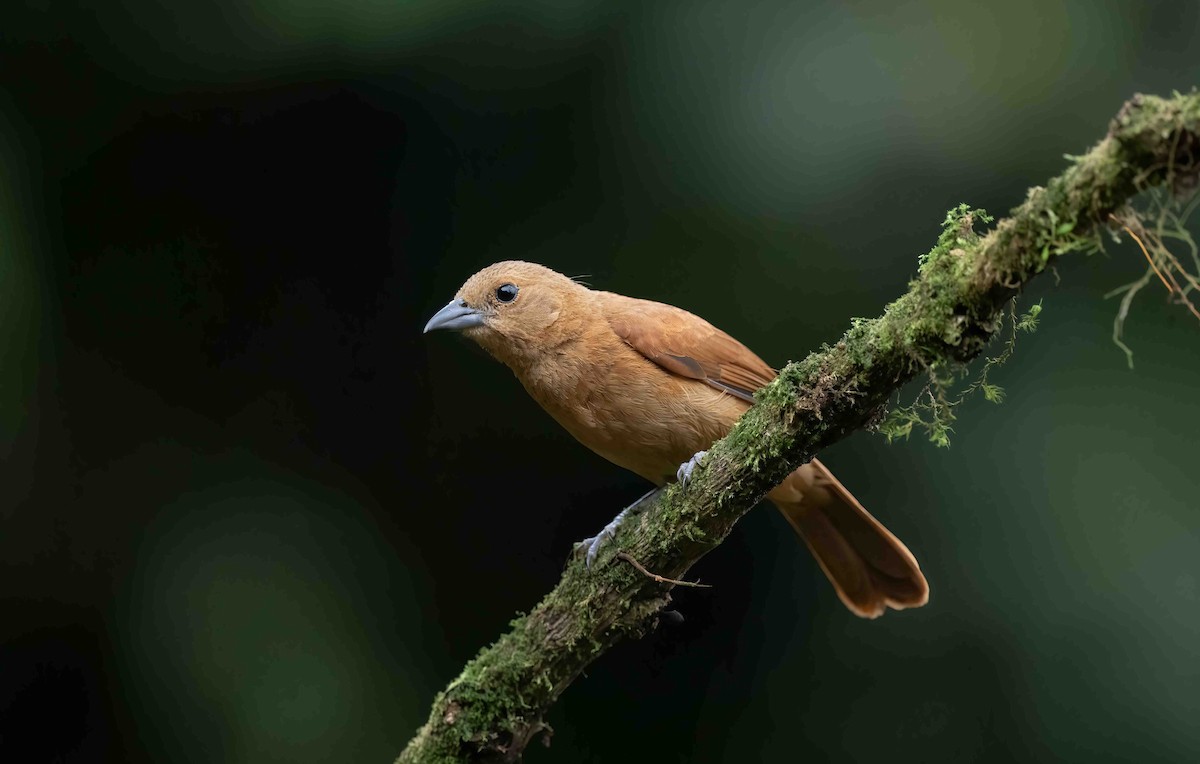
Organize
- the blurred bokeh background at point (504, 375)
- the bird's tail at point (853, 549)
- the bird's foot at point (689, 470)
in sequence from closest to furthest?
1. the bird's foot at point (689, 470)
2. the bird's tail at point (853, 549)
3. the blurred bokeh background at point (504, 375)

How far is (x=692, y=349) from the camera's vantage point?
2.78 m

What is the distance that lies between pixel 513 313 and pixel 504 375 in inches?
34.1

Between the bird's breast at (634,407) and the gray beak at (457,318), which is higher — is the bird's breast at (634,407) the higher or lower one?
the lower one

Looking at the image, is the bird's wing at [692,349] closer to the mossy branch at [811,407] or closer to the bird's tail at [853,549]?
the bird's tail at [853,549]

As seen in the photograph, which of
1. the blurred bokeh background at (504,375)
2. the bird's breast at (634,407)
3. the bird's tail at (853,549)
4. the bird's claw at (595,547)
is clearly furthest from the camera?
the blurred bokeh background at (504,375)

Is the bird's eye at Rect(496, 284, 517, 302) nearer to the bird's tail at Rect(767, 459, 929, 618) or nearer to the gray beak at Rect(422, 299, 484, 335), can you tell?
the gray beak at Rect(422, 299, 484, 335)

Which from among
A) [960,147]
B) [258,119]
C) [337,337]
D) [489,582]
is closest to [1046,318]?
[960,147]

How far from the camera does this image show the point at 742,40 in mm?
3598

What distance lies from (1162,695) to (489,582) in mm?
2239

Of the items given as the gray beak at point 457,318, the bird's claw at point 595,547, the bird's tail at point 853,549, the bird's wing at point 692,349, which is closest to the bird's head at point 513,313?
the gray beak at point 457,318

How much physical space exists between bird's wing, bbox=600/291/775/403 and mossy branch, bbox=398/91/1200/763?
1.59 feet

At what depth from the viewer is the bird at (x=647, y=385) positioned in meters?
2.69

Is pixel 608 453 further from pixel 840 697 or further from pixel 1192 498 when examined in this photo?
pixel 1192 498

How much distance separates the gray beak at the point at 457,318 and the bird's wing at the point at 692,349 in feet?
1.21
